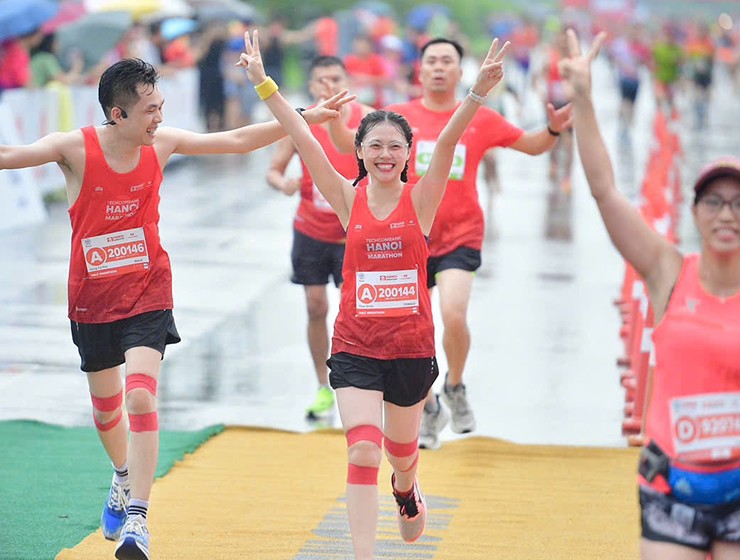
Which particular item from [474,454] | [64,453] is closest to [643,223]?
[474,454]

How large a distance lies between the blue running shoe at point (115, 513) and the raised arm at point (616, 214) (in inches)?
109

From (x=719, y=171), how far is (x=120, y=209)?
268 cm

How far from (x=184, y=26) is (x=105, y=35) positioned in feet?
17.4

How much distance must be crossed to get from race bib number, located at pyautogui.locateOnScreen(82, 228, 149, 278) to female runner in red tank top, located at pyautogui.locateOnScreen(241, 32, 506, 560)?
85cm

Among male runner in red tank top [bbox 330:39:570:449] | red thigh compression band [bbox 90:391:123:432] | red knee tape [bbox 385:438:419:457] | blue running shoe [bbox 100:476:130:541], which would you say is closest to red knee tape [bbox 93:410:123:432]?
red thigh compression band [bbox 90:391:123:432]

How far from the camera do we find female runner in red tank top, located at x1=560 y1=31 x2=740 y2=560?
3932 millimetres

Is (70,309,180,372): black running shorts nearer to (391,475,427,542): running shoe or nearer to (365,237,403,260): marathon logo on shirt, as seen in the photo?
(365,237,403,260): marathon logo on shirt

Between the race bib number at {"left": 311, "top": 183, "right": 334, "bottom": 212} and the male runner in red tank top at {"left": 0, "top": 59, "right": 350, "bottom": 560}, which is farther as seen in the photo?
the race bib number at {"left": 311, "top": 183, "right": 334, "bottom": 212}

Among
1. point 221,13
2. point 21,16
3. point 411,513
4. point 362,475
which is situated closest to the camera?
point 362,475

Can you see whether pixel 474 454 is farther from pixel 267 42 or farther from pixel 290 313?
pixel 267 42

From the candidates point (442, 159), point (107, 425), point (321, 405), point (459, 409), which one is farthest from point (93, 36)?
point (442, 159)

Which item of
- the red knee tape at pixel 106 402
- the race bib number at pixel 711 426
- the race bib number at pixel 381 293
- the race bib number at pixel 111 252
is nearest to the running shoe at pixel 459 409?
the red knee tape at pixel 106 402

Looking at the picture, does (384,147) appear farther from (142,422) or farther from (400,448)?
(142,422)

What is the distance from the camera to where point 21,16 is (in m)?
16.4
